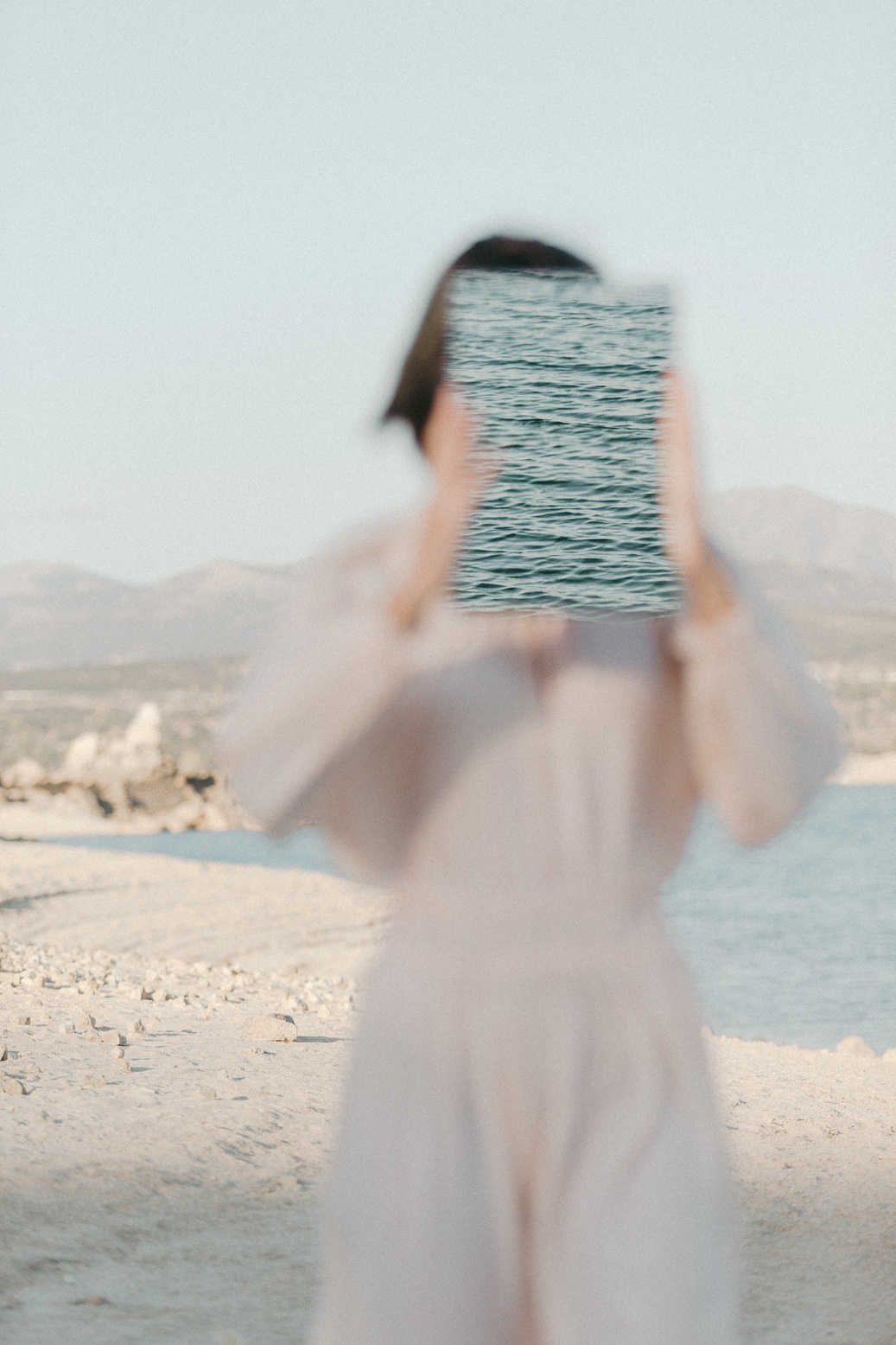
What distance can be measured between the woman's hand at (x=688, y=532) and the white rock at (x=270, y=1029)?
4706 millimetres

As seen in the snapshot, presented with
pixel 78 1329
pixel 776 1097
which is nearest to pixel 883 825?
pixel 776 1097

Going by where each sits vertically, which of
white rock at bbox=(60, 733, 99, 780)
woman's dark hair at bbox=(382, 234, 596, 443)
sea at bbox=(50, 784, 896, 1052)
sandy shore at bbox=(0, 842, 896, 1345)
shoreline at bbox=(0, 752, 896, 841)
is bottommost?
shoreline at bbox=(0, 752, 896, 841)

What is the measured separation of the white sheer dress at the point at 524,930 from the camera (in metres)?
1.33

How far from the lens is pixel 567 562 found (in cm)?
144

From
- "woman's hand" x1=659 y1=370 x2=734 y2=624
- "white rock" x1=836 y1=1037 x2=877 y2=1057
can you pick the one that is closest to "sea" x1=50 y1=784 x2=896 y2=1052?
"woman's hand" x1=659 y1=370 x2=734 y2=624

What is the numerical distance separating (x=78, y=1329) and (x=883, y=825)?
3158 centimetres

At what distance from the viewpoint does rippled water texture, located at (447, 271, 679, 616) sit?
4.66 ft

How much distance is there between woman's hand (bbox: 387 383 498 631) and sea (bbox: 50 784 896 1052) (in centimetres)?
31

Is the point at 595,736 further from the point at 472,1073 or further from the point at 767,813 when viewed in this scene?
the point at 472,1073

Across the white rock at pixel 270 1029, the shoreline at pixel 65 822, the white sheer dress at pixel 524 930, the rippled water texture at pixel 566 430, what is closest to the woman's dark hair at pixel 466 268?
the rippled water texture at pixel 566 430

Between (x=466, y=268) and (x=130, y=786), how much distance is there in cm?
3213

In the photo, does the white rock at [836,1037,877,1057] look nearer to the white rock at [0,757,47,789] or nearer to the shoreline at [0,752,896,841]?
the shoreline at [0,752,896,841]

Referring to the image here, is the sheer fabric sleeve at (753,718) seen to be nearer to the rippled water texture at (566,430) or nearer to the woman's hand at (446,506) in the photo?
the rippled water texture at (566,430)

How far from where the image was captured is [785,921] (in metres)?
16.6
